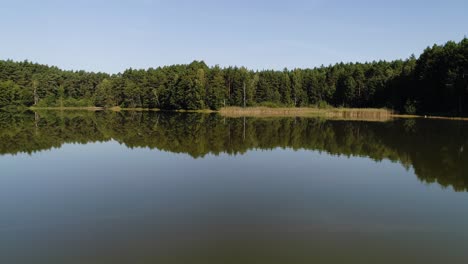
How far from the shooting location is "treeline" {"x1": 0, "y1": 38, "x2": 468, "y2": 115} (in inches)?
2389

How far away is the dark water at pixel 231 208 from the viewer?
627cm

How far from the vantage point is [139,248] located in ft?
Answer: 20.8

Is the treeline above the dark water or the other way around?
above

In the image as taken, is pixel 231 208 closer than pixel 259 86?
Yes

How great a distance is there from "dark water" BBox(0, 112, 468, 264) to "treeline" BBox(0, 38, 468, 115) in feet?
164

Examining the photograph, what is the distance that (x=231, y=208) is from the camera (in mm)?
8719

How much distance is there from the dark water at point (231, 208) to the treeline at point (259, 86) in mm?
49920

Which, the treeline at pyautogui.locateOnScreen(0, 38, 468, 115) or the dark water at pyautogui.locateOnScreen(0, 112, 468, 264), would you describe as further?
the treeline at pyautogui.locateOnScreen(0, 38, 468, 115)

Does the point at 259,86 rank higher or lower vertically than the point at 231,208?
higher

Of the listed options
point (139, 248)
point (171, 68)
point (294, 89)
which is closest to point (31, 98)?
point (171, 68)

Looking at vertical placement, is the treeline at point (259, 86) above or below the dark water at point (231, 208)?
above

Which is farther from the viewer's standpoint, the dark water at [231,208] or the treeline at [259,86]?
the treeline at [259,86]

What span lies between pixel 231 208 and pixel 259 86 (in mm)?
80182

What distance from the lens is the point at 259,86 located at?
8769 cm
